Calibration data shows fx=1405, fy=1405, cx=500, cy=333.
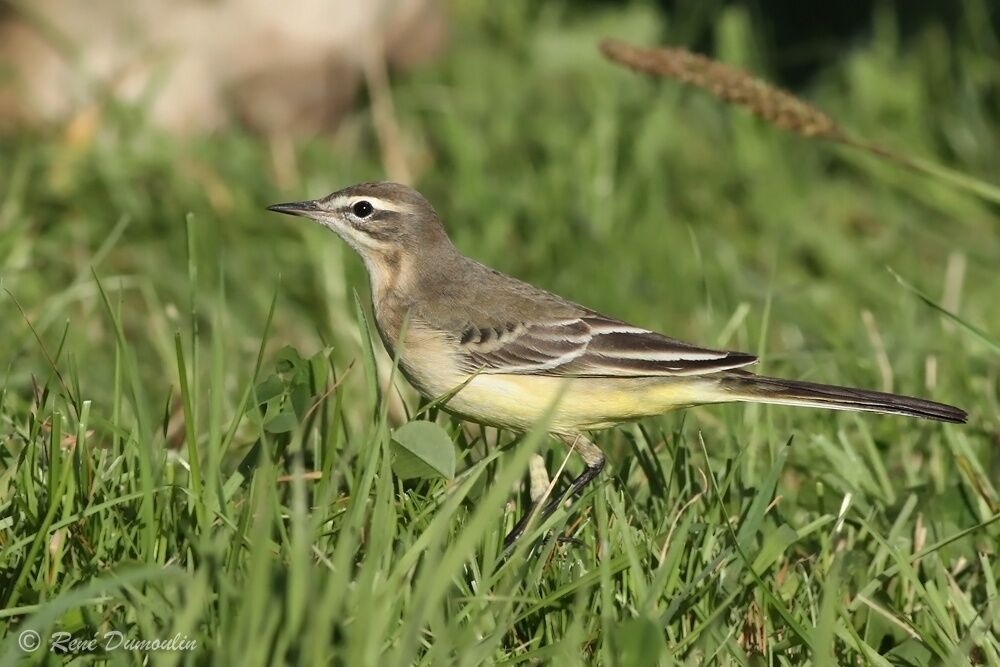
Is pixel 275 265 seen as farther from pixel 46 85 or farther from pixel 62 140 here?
pixel 46 85

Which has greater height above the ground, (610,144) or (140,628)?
(140,628)

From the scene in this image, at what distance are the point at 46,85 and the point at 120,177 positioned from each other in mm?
1401

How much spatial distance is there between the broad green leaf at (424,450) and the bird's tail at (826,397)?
1185 mm

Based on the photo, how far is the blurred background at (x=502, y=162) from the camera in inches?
286

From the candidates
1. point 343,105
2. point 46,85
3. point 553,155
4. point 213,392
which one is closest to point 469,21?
point 343,105

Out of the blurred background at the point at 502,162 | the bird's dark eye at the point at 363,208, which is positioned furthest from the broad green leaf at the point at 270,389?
the blurred background at the point at 502,162

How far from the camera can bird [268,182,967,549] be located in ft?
15.3

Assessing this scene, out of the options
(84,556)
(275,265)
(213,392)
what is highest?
(213,392)

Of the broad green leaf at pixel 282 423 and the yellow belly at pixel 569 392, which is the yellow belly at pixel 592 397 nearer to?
the yellow belly at pixel 569 392

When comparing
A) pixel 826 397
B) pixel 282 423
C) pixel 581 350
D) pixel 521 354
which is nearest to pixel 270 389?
pixel 282 423

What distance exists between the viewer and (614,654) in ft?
10.9

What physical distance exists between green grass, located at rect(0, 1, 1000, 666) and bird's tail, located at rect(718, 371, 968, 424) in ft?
0.51

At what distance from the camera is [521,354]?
16.5 feet

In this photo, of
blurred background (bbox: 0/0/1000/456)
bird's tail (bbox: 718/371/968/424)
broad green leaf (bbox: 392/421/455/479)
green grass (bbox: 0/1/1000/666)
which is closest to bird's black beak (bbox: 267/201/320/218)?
green grass (bbox: 0/1/1000/666)
